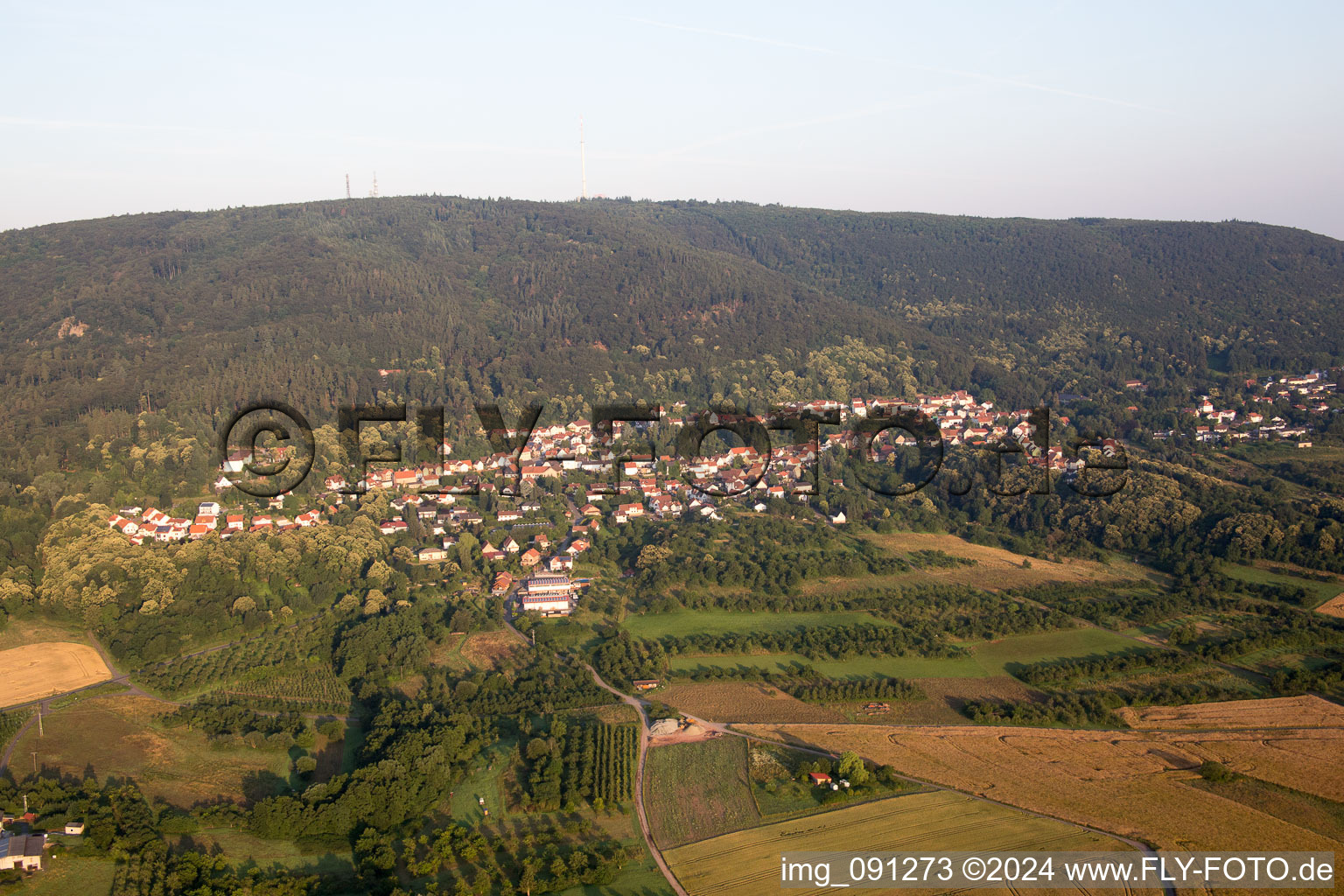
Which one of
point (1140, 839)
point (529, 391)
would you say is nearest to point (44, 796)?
point (1140, 839)

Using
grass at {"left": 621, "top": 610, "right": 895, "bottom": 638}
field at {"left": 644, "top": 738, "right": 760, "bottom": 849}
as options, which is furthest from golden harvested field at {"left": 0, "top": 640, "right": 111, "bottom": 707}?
field at {"left": 644, "top": 738, "right": 760, "bottom": 849}

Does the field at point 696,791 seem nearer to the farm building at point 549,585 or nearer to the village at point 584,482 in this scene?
the village at point 584,482

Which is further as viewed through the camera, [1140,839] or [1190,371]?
[1190,371]

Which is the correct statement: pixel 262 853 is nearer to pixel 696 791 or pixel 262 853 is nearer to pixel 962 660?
pixel 696 791

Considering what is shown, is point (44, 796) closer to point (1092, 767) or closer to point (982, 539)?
point (1092, 767)

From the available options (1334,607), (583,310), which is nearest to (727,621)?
(1334,607)

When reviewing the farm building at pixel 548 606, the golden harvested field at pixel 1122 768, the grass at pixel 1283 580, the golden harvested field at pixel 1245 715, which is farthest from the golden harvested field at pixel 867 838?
the grass at pixel 1283 580
